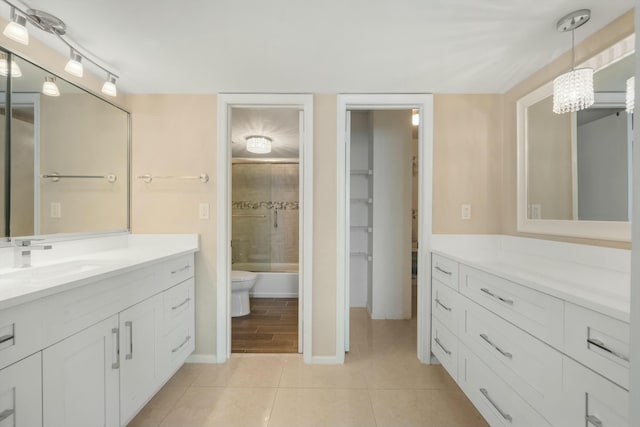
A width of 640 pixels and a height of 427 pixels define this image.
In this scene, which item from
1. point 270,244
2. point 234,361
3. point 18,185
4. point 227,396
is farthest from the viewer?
point 270,244

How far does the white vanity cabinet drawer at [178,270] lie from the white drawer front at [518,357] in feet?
6.09

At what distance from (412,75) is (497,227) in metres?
1.34

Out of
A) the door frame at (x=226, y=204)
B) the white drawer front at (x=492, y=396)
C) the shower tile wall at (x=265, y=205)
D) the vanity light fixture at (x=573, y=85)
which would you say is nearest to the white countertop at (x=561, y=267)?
the white drawer front at (x=492, y=396)

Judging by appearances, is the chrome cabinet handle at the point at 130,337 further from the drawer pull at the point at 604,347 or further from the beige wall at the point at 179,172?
the drawer pull at the point at 604,347

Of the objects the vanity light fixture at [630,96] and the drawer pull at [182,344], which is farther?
the drawer pull at [182,344]

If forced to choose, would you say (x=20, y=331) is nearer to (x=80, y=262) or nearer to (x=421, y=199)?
(x=80, y=262)

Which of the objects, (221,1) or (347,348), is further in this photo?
(347,348)

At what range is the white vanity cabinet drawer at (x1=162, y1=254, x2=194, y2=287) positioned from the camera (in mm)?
1847

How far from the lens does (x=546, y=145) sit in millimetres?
1836

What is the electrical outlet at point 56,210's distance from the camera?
5.50 feet

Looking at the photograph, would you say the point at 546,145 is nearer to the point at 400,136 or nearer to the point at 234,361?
the point at 400,136

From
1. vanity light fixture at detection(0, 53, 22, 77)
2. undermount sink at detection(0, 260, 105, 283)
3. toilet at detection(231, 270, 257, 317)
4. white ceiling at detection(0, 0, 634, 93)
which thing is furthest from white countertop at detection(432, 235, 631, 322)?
vanity light fixture at detection(0, 53, 22, 77)

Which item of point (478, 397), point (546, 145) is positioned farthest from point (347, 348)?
point (546, 145)

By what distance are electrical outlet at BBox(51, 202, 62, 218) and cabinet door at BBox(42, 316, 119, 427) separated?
32.4 inches
